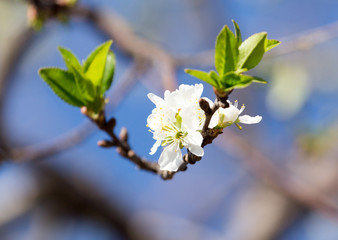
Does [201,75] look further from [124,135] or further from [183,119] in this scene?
[124,135]

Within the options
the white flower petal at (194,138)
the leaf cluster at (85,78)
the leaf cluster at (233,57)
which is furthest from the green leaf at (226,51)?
the leaf cluster at (85,78)

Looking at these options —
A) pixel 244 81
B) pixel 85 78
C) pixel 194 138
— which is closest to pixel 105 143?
pixel 85 78

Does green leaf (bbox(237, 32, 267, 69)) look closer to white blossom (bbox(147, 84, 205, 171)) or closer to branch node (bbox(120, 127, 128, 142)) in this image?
white blossom (bbox(147, 84, 205, 171))

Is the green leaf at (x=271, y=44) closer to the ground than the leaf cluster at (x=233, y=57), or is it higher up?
higher up

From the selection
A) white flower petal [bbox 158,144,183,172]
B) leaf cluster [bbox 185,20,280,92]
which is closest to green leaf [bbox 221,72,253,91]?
leaf cluster [bbox 185,20,280,92]

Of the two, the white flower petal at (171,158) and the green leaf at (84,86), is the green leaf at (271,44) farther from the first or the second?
the green leaf at (84,86)

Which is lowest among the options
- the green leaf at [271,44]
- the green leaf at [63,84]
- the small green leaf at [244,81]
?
the green leaf at [63,84]

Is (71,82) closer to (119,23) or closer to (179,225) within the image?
(119,23)
